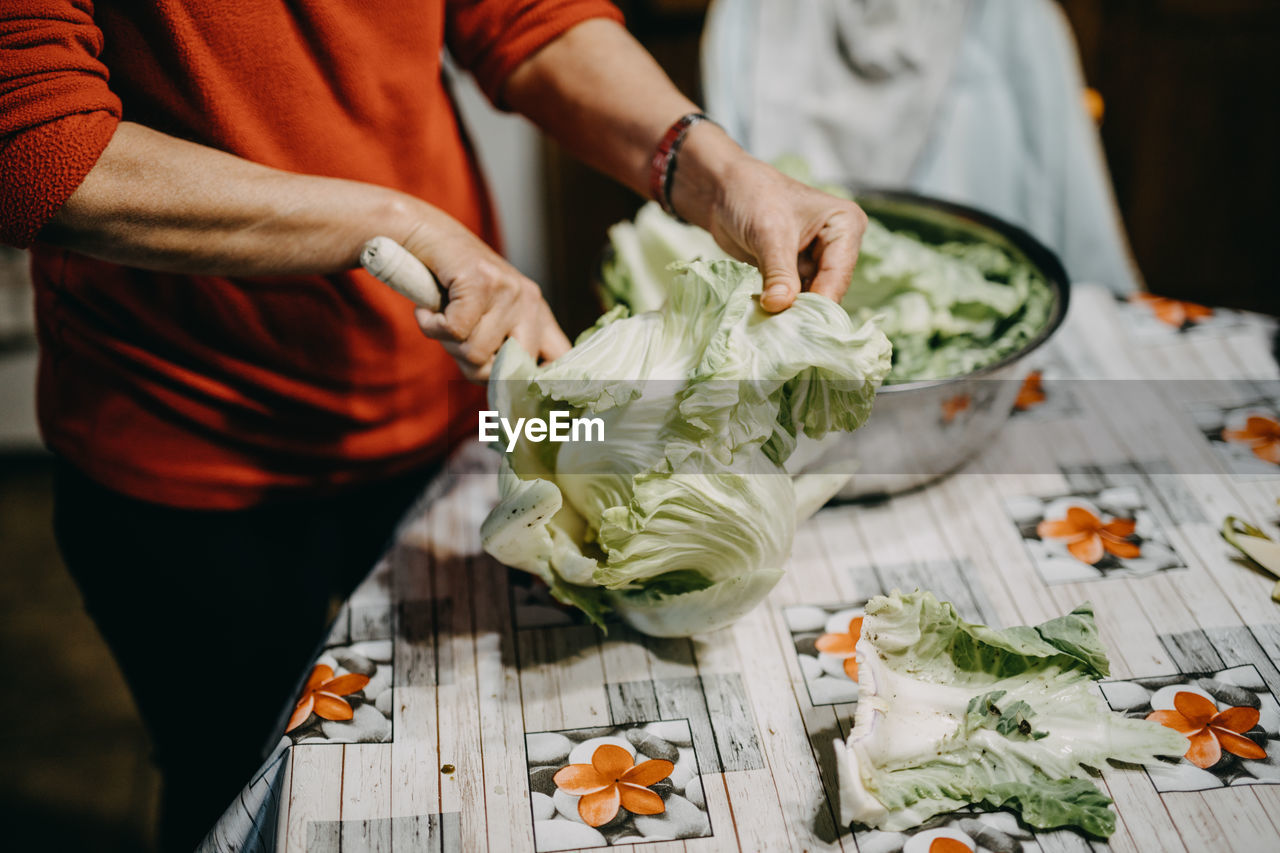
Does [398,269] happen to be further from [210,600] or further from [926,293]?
[926,293]

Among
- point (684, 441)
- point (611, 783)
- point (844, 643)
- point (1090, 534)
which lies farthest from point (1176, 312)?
point (611, 783)

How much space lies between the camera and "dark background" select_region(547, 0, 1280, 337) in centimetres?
313

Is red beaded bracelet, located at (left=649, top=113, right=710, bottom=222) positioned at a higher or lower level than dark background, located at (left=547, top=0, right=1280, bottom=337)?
higher

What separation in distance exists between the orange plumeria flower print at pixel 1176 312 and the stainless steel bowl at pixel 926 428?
1.40 feet

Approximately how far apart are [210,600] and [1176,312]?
195 cm

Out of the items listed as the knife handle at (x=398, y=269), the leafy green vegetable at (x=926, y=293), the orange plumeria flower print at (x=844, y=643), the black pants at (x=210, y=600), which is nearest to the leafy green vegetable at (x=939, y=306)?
the leafy green vegetable at (x=926, y=293)

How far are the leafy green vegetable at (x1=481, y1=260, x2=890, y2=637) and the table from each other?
0.45 feet

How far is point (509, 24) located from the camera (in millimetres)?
1559

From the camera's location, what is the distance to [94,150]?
108 centimetres

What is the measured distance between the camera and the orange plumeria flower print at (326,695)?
3.89ft

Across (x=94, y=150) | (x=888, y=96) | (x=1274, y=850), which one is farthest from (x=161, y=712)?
(x=888, y=96)
